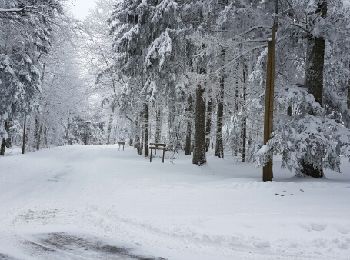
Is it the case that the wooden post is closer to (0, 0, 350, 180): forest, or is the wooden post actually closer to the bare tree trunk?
(0, 0, 350, 180): forest

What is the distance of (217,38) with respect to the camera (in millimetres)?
14188

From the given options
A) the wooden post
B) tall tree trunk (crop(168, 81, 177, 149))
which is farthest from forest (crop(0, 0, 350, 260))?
tall tree trunk (crop(168, 81, 177, 149))

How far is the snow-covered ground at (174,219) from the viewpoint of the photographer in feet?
22.0

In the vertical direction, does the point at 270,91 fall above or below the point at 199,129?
above

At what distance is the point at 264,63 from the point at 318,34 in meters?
2.21

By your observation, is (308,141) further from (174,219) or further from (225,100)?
(225,100)

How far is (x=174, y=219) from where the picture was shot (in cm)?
861

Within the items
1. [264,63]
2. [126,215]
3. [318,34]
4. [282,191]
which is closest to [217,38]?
[264,63]

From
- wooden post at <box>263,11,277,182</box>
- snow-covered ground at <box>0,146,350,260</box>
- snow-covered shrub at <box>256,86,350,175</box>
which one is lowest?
snow-covered ground at <box>0,146,350,260</box>

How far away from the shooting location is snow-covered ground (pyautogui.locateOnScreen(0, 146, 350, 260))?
264 inches

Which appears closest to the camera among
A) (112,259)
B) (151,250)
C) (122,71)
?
(112,259)

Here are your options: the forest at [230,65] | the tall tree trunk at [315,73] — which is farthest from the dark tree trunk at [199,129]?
the tall tree trunk at [315,73]

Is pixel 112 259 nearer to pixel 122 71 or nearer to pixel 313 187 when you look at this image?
pixel 313 187

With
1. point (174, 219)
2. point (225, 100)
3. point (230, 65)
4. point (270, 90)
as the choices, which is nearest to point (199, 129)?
point (230, 65)
